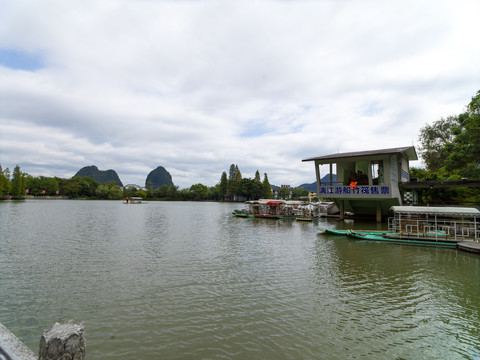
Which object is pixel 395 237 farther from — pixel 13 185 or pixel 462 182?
pixel 13 185

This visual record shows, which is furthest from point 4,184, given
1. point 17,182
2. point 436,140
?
point 436,140

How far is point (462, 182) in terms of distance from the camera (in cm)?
2570

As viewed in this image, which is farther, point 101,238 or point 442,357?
point 101,238

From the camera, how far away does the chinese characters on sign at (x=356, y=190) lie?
24.1 metres

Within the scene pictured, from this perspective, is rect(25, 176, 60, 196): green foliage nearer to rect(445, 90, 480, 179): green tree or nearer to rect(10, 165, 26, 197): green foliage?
rect(10, 165, 26, 197): green foliage

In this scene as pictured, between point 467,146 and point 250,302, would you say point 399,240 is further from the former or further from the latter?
point 467,146

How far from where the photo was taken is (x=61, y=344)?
2.65 m

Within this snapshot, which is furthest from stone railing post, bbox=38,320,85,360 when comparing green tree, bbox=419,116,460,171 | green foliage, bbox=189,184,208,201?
green foliage, bbox=189,184,208,201

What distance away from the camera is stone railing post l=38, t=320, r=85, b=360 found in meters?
2.64

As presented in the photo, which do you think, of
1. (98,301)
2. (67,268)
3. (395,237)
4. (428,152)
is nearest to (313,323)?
(98,301)

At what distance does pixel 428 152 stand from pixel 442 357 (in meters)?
53.5

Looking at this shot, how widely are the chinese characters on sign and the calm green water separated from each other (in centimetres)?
1001

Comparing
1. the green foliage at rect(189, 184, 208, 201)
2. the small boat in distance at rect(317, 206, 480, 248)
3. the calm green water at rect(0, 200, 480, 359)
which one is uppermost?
the green foliage at rect(189, 184, 208, 201)

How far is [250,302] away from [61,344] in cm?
590
